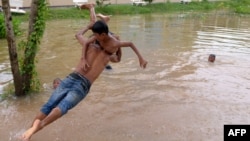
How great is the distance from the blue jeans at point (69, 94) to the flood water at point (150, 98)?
0.78 meters

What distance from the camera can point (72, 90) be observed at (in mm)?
4586

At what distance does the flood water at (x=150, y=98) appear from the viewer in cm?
544

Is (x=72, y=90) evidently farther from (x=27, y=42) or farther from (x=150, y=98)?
(x=150, y=98)

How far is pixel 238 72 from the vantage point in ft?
30.9

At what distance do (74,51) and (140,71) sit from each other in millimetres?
3243

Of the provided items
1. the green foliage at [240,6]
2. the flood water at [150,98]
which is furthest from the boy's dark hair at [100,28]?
the green foliage at [240,6]

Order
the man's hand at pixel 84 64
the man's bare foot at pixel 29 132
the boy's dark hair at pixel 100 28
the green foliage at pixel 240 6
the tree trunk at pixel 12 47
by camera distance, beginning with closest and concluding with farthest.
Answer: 1. the man's bare foot at pixel 29 132
2. the boy's dark hair at pixel 100 28
3. the man's hand at pixel 84 64
4. the tree trunk at pixel 12 47
5. the green foliage at pixel 240 6

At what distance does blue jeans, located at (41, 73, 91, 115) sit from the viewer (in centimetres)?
442

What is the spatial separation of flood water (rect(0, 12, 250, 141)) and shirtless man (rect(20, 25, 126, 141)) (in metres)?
0.78

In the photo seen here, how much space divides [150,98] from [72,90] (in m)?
2.80

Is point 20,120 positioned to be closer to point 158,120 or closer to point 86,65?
point 86,65

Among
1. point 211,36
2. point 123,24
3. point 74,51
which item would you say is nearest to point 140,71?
point 74,51

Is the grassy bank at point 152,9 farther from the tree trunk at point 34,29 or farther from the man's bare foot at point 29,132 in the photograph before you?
the man's bare foot at point 29,132

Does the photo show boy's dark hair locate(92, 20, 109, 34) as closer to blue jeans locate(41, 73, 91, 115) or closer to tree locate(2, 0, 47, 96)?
blue jeans locate(41, 73, 91, 115)
